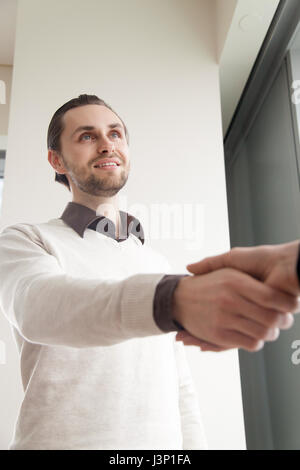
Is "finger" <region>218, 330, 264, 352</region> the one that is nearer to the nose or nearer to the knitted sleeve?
the knitted sleeve

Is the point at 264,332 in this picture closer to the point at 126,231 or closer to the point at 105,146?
the point at 126,231

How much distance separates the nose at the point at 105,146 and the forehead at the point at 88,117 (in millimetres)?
61

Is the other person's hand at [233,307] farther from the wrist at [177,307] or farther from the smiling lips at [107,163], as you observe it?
the smiling lips at [107,163]

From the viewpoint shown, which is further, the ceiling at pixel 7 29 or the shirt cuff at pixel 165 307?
the ceiling at pixel 7 29

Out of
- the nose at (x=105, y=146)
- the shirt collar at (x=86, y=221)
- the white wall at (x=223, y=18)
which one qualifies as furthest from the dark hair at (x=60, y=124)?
the white wall at (x=223, y=18)

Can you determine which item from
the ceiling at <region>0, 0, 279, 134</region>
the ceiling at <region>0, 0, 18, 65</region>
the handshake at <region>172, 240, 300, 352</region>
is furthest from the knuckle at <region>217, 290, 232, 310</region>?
the ceiling at <region>0, 0, 18, 65</region>

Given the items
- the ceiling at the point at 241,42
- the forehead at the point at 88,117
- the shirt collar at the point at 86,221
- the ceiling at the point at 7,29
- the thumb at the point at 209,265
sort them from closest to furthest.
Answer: the thumb at the point at 209,265, the shirt collar at the point at 86,221, the forehead at the point at 88,117, the ceiling at the point at 241,42, the ceiling at the point at 7,29

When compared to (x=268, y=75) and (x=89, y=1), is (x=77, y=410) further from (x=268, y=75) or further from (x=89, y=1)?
(x=89, y=1)

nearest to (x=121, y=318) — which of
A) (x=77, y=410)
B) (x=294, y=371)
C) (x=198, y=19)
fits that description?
(x=77, y=410)

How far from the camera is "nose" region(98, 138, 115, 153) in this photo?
54.1 inches

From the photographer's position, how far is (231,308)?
57 centimetres

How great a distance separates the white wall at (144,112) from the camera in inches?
59.1

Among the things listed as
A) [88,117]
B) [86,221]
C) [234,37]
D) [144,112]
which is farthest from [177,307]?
[234,37]
